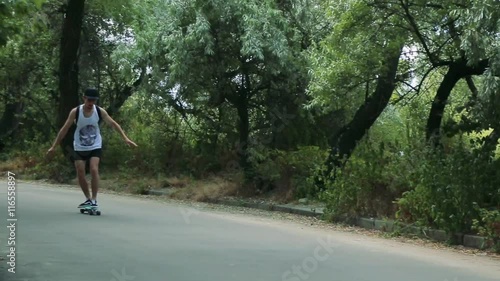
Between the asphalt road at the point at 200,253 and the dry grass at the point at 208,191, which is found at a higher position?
the dry grass at the point at 208,191

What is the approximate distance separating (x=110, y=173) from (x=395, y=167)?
49.2 feet

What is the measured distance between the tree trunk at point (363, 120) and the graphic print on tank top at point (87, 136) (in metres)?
6.42

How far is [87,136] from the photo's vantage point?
13312mm

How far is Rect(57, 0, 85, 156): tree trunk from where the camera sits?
2727 centimetres

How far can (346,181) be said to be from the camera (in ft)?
53.5

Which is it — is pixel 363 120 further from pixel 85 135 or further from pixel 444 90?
pixel 85 135

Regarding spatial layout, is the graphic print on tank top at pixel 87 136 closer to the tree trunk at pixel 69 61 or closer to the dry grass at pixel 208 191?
the dry grass at pixel 208 191

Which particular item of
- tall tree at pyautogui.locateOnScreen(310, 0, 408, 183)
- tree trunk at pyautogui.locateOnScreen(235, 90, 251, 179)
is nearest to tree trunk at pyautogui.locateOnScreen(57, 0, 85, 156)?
tree trunk at pyautogui.locateOnScreen(235, 90, 251, 179)

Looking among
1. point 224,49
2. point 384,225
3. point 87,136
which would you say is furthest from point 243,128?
point 87,136

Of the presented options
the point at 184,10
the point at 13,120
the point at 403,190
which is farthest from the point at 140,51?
the point at 13,120

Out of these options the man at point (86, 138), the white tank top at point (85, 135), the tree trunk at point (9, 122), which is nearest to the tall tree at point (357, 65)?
the man at point (86, 138)

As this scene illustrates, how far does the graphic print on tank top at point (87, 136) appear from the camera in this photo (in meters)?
13.3

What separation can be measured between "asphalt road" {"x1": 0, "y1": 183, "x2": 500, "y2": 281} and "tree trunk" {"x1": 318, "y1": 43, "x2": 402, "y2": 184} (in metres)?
5.12

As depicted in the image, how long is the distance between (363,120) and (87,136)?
9.09 meters
